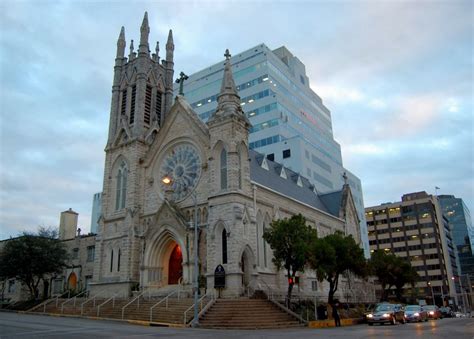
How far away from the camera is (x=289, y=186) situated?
46.0 m

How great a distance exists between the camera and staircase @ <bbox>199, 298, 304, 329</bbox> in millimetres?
23578

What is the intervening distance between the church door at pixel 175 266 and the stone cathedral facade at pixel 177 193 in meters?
0.09

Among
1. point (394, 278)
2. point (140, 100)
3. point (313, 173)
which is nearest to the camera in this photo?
point (140, 100)

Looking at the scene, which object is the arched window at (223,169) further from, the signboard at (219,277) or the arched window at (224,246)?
the signboard at (219,277)

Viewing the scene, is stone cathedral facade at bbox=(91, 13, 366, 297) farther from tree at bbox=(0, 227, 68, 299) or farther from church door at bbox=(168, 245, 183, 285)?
tree at bbox=(0, 227, 68, 299)

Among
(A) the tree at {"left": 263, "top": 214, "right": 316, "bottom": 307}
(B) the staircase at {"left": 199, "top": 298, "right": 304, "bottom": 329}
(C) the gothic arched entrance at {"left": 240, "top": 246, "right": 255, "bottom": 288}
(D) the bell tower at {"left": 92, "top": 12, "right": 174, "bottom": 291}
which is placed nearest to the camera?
(B) the staircase at {"left": 199, "top": 298, "right": 304, "bottom": 329}

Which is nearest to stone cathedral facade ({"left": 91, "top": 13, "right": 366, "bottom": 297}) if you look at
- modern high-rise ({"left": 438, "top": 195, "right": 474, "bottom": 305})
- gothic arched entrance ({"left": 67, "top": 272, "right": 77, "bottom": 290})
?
gothic arched entrance ({"left": 67, "top": 272, "right": 77, "bottom": 290})

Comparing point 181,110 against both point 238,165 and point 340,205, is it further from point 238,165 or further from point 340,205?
point 340,205

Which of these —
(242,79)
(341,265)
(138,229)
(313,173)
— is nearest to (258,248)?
(341,265)

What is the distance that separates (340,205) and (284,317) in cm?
2914

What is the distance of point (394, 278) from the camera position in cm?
4550

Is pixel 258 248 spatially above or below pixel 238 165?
below

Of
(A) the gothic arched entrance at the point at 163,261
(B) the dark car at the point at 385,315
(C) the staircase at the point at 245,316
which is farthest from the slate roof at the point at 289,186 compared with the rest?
(B) the dark car at the point at 385,315

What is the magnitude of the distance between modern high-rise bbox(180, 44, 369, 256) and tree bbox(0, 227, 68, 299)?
124 feet
